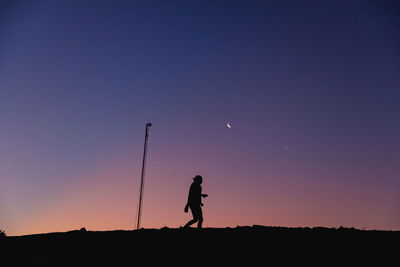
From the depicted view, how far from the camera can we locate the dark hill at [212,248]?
36.0 ft

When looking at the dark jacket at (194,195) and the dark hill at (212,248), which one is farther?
the dark jacket at (194,195)

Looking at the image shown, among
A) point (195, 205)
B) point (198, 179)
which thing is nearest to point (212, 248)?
point (195, 205)

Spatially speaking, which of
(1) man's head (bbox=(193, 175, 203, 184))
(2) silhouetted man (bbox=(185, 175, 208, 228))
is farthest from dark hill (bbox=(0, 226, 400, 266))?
(1) man's head (bbox=(193, 175, 203, 184))

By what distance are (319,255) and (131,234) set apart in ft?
19.3

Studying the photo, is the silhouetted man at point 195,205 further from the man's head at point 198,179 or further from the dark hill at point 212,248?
the dark hill at point 212,248

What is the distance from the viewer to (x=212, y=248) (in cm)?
1192

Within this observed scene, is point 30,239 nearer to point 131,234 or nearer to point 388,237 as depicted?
point 131,234

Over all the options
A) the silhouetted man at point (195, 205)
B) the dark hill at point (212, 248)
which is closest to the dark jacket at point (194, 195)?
the silhouetted man at point (195, 205)

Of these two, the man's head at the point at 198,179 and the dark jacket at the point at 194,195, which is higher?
the man's head at the point at 198,179

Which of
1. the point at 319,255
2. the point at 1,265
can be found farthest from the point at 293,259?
the point at 1,265

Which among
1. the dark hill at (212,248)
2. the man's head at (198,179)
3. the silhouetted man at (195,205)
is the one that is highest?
the man's head at (198,179)

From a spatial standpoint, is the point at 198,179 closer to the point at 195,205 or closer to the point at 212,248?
the point at 195,205

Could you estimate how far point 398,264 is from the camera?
995 centimetres

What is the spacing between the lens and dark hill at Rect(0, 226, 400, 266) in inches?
432
